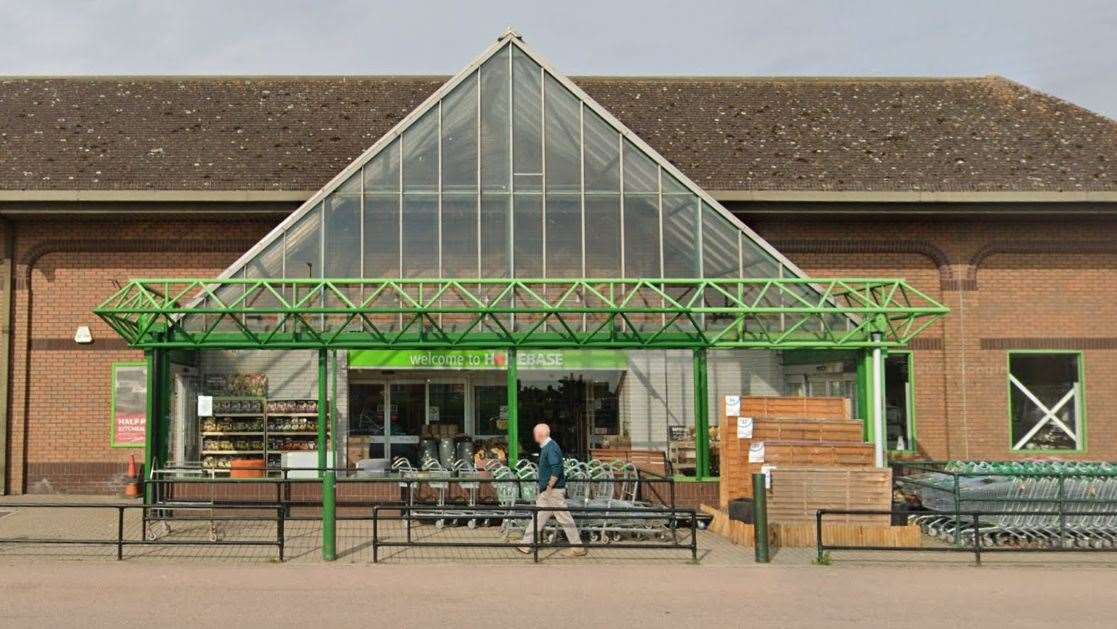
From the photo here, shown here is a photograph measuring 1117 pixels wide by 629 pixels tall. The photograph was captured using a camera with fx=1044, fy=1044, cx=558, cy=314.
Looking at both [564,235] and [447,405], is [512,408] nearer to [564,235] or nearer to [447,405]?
[447,405]

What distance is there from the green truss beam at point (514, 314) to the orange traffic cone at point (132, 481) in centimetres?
379

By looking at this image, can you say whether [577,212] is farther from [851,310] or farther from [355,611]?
[355,611]

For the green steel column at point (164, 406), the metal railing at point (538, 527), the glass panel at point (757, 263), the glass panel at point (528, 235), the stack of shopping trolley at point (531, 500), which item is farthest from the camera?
the glass panel at point (528, 235)

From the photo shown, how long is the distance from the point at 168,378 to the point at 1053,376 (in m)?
16.3

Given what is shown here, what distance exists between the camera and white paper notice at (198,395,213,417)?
1711 cm

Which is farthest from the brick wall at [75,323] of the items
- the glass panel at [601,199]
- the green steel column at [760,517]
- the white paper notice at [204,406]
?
the green steel column at [760,517]

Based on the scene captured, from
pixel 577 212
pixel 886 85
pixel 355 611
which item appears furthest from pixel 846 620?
pixel 886 85

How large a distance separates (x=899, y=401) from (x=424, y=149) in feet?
33.8

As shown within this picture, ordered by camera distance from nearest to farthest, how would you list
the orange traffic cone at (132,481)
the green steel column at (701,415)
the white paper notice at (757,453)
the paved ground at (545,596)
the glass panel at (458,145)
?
1. the paved ground at (545,596)
2. the white paper notice at (757,453)
3. the green steel column at (701,415)
4. the glass panel at (458,145)
5. the orange traffic cone at (132,481)

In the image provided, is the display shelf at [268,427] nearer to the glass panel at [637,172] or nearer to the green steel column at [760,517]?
the glass panel at [637,172]

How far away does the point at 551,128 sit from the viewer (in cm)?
1767

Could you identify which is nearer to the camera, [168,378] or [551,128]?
[168,378]

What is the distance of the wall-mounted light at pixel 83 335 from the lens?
19406 mm

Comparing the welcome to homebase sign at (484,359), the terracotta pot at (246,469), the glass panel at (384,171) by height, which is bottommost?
the terracotta pot at (246,469)
